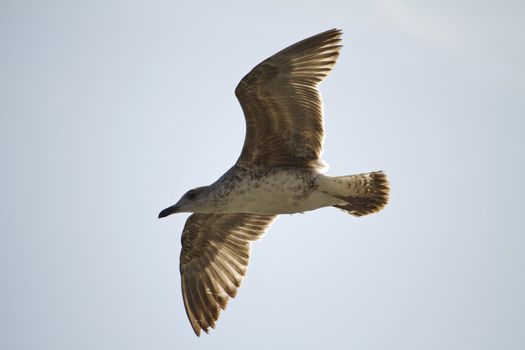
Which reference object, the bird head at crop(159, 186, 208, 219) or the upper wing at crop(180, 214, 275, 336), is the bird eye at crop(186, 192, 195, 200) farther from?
the upper wing at crop(180, 214, 275, 336)

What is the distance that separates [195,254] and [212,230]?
0.43m

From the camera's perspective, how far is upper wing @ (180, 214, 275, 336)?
9797 mm

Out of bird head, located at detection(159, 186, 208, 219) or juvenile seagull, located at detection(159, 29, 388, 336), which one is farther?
bird head, located at detection(159, 186, 208, 219)

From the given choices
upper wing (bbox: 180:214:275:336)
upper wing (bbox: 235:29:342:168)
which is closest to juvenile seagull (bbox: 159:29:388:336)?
upper wing (bbox: 235:29:342:168)

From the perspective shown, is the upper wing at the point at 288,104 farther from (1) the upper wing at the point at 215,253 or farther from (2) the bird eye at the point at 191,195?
(1) the upper wing at the point at 215,253

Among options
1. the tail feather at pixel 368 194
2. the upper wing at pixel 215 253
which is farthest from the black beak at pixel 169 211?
the tail feather at pixel 368 194

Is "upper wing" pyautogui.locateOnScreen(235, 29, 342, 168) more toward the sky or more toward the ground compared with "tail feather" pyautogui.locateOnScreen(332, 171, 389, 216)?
more toward the sky

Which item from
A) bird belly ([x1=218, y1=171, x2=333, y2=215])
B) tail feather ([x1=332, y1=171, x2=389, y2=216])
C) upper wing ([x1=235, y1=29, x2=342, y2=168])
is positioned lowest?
bird belly ([x1=218, y1=171, x2=333, y2=215])

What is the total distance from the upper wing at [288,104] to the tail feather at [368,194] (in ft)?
1.86

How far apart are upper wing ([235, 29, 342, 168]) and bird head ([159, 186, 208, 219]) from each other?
2.15ft

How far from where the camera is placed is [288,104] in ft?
28.5

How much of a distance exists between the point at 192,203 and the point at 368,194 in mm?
2201

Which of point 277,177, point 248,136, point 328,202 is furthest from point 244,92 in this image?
point 328,202

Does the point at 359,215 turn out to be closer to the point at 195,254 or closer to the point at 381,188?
the point at 381,188
